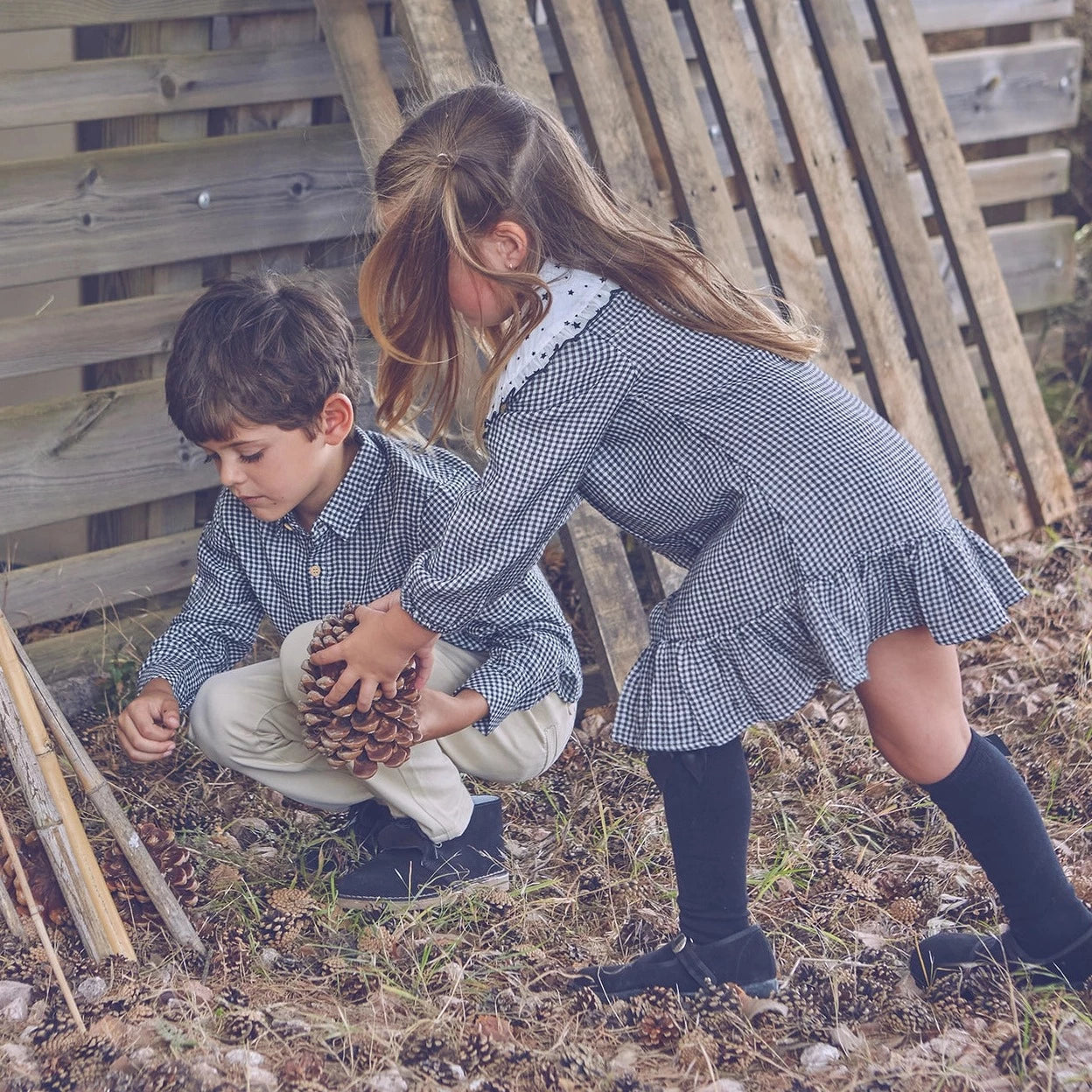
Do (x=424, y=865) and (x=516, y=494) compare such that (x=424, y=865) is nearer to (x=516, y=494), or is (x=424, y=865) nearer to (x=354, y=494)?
(x=354, y=494)

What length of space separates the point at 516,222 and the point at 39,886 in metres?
1.40

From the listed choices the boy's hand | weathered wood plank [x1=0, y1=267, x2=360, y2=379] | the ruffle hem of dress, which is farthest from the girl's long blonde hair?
weathered wood plank [x1=0, y1=267, x2=360, y2=379]

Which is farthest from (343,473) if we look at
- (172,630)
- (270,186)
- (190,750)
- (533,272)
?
(270,186)

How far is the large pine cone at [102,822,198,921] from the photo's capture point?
7.60 ft

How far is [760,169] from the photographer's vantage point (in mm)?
3596

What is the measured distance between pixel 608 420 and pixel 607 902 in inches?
39.7

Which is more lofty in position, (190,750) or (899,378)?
(899,378)

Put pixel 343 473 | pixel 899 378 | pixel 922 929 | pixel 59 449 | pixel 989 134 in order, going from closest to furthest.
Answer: pixel 922 929, pixel 343 473, pixel 59 449, pixel 899 378, pixel 989 134

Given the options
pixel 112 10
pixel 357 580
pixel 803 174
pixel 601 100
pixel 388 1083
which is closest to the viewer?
pixel 388 1083

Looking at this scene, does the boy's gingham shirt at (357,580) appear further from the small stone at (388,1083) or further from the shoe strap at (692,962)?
the small stone at (388,1083)

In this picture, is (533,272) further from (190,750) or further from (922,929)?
Result: (190,750)

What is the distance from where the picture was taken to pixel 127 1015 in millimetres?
1990

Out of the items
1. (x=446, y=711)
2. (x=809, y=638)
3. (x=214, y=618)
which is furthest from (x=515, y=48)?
(x=809, y=638)

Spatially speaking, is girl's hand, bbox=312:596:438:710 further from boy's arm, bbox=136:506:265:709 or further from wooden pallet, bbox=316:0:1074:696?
wooden pallet, bbox=316:0:1074:696
